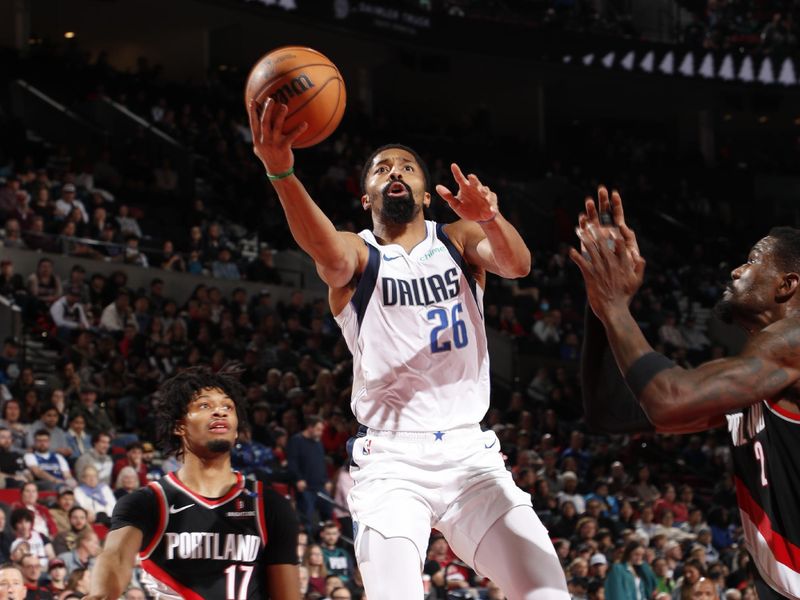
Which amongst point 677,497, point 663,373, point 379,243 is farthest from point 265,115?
point 677,497

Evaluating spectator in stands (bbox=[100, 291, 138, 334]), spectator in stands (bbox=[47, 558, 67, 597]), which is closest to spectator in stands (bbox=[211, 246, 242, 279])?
spectator in stands (bbox=[100, 291, 138, 334])

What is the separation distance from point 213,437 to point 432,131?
2310cm

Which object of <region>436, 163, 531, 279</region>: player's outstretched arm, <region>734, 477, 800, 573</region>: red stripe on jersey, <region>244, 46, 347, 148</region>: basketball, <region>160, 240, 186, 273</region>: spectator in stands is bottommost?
<region>734, 477, 800, 573</region>: red stripe on jersey

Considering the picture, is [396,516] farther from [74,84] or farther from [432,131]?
[432,131]

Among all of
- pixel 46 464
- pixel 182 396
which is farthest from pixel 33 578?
pixel 182 396

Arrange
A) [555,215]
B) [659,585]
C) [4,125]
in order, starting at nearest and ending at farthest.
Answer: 1. [659,585]
2. [4,125]
3. [555,215]

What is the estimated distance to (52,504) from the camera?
10695mm

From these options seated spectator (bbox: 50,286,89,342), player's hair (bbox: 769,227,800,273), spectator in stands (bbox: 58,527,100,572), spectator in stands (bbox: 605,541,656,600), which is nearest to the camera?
player's hair (bbox: 769,227,800,273)

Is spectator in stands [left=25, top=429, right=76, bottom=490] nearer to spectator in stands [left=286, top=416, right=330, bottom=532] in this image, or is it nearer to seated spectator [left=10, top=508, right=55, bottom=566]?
seated spectator [left=10, top=508, right=55, bottom=566]

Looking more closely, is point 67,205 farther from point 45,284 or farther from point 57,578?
point 57,578

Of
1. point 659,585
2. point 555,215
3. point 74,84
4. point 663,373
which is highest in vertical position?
point 74,84

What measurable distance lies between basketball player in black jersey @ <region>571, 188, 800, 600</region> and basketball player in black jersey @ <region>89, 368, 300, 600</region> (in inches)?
64.6

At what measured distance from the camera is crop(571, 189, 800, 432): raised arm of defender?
353 centimetres

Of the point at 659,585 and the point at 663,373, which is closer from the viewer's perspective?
the point at 663,373
